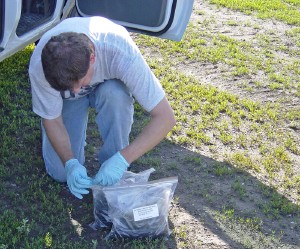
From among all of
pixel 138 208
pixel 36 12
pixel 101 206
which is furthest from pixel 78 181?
pixel 36 12

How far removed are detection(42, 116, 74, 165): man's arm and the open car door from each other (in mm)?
1421

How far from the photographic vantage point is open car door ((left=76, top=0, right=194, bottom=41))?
14.9 feet

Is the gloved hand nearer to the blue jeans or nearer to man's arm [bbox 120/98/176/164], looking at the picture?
man's arm [bbox 120/98/176/164]

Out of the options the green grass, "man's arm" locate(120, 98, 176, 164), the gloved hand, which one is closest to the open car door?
"man's arm" locate(120, 98, 176, 164)

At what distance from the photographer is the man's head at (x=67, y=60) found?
2.82 meters

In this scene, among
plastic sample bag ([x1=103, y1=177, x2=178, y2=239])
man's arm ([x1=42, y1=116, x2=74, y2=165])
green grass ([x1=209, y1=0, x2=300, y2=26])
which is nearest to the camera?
plastic sample bag ([x1=103, y1=177, x2=178, y2=239])

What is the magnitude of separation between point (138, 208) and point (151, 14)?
1.81 metres

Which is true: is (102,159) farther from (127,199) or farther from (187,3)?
(187,3)

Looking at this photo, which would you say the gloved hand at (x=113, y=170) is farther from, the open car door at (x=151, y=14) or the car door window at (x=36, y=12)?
the car door window at (x=36, y=12)

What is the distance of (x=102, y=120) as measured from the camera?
365cm

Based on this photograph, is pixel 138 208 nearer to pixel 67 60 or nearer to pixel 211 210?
pixel 211 210

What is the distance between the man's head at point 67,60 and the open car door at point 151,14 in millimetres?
1730

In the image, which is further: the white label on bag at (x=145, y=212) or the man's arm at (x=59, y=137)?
the man's arm at (x=59, y=137)

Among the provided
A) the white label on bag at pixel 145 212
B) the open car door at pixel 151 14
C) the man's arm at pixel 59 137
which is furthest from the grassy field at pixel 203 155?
the open car door at pixel 151 14
